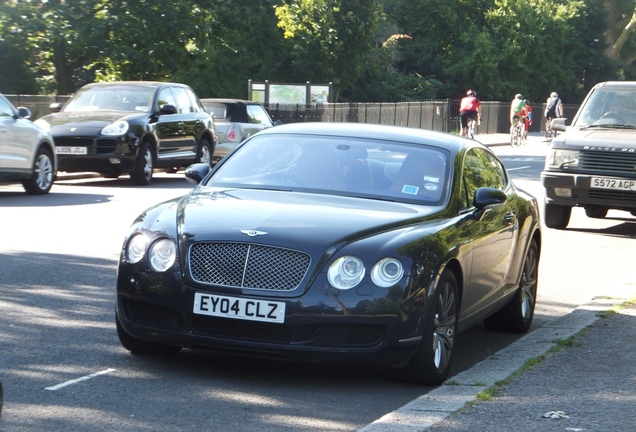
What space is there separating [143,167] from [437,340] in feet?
51.8

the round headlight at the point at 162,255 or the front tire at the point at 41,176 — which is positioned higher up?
the round headlight at the point at 162,255

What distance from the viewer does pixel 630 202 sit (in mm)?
16281

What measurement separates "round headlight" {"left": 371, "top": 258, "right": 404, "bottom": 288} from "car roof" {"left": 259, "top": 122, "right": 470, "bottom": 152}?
1.75 metres

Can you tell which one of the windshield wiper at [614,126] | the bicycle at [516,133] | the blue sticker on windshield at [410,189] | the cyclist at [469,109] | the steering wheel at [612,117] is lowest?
the bicycle at [516,133]

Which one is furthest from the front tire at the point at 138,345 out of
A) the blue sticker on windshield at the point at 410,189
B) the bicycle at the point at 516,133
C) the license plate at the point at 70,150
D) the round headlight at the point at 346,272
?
the bicycle at the point at 516,133

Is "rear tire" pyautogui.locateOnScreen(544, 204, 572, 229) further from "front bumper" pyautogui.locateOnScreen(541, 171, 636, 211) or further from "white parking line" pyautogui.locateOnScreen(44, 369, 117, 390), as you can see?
"white parking line" pyautogui.locateOnScreen(44, 369, 117, 390)

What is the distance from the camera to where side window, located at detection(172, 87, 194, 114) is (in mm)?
24234

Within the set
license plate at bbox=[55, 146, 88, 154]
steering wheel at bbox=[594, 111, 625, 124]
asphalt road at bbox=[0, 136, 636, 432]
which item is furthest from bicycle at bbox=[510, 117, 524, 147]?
asphalt road at bbox=[0, 136, 636, 432]

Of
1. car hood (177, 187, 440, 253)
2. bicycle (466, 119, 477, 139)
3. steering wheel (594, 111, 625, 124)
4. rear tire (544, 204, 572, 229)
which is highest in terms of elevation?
car hood (177, 187, 440, 253)

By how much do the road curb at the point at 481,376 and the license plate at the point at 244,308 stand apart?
2.71 ft

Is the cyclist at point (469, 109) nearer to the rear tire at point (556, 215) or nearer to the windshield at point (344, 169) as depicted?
the rear tire at point (556, 215)

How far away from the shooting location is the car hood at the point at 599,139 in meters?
16.3

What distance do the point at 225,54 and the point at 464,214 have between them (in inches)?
2217

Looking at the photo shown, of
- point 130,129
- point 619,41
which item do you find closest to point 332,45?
point 619,41
